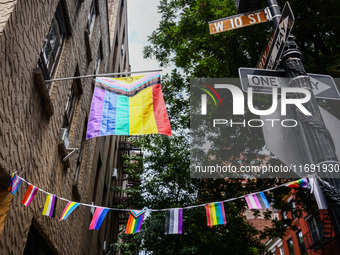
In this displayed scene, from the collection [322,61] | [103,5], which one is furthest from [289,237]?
[103,5]

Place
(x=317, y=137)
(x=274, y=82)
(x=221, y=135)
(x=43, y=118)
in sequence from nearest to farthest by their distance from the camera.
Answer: (x=317, y=137)
(x=274, y=82)
(x=43, y=118)
(x=221, y=135)

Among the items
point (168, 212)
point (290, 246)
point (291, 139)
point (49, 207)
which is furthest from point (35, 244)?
point (290, 246)

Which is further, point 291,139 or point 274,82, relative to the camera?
point 274,82

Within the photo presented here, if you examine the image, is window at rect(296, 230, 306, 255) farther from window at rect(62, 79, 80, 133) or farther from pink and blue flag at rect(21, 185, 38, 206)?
pink and blue flag at rect(21, 185, 38, 206)

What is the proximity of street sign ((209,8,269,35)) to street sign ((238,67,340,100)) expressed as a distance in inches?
55.2

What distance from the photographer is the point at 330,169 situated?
2.75m

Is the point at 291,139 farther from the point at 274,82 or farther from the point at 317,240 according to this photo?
the point at 317,240

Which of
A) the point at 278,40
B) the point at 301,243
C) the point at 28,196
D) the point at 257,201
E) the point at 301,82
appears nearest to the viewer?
the point at 301,82

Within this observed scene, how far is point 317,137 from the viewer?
119 inches

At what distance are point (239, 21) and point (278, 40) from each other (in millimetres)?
1502

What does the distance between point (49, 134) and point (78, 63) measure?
10.5ft

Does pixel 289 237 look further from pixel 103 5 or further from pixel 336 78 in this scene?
pixel 103 5

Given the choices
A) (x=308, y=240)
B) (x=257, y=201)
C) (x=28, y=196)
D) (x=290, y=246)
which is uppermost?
(x=28, y=196)

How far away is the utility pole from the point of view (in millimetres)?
2645
